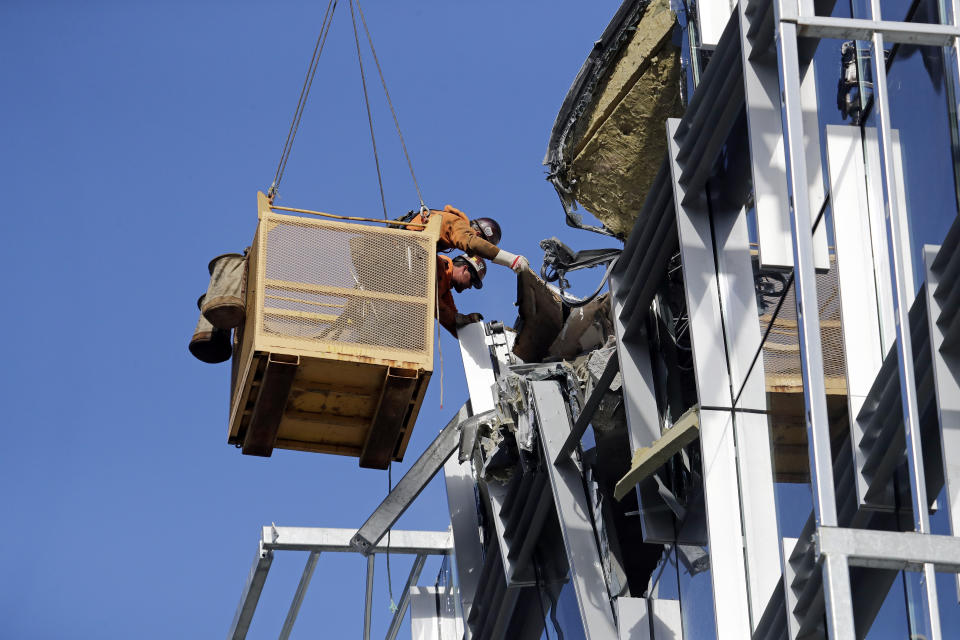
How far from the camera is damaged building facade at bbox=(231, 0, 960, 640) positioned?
8.30m

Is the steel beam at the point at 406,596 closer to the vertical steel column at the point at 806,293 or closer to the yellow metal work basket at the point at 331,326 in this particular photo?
the yellow metal work basket at the point at 331,326

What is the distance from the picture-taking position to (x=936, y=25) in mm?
8328

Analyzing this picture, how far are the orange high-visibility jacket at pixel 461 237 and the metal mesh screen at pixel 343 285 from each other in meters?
2.06

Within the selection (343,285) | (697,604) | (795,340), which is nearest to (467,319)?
(343,285)

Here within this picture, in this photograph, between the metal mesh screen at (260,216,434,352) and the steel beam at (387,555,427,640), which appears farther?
the steel beam at (387,555,427,640)

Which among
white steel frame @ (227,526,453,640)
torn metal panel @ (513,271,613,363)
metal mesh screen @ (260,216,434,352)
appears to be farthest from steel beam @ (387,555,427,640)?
metal mesh screen @ (260,216,434,352)

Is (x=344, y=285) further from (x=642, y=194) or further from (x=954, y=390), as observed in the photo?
(x=954, y=390)

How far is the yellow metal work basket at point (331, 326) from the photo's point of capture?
51.6 ft

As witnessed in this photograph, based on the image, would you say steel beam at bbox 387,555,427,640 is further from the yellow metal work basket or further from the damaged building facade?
the yellow metal work basket

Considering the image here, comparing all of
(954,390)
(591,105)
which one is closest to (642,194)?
(591,105)

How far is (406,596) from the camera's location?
902 inches

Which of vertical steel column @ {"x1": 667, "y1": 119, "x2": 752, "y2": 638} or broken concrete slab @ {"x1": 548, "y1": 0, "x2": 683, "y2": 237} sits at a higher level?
broken concrete slab @ {"x1": 548, "y1": 0, "x2": 683, "y2": 237}

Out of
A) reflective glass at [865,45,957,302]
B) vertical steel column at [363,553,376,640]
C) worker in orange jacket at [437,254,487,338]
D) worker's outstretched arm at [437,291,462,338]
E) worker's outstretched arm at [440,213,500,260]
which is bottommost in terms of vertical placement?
vertical steel column at [363,553,376,640]

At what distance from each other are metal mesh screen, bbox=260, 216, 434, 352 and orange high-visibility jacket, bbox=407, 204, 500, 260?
6.76ft
